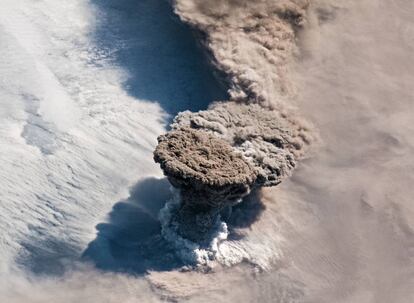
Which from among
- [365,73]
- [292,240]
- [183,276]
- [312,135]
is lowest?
[183,276]

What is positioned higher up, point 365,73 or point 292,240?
point 365,73

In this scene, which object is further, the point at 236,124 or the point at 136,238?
the point at 236,124

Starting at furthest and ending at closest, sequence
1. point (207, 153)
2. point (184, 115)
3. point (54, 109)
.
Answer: point (54, 109) → point (184, 115) → point (207, 153)

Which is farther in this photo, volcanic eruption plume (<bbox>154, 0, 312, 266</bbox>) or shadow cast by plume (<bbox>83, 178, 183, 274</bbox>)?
shadow cast by plume (<bbox>83, 178, 183, 274</bbox>)

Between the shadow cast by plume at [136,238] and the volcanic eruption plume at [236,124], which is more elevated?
the volcanic eruption plume at [236,124]

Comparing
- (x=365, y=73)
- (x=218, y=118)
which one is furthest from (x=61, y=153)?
(x=365, y=73)

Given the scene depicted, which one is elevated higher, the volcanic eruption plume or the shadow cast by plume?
the volcanic eruption plume

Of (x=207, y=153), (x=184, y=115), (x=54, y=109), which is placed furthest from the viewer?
(x=54, y=109)

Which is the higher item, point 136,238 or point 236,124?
point 236,124

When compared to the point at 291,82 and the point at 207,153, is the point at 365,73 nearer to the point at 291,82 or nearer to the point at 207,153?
the point at 291,82

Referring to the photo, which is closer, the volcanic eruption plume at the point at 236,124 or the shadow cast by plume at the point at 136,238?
the volcanic eruption plume at the point at 236,124

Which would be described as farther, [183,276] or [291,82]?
[291,82]
